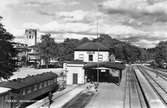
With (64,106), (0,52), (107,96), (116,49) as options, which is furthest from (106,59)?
(116,49)

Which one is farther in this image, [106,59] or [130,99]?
[106,59]

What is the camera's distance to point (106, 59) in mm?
62531

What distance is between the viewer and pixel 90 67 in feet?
150

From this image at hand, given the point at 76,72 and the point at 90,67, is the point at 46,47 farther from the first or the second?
the point at 90,67

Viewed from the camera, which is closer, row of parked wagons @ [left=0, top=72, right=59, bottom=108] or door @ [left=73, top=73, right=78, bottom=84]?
row of parked wagons @ [left=0, top=72, right=59, bottom=108]

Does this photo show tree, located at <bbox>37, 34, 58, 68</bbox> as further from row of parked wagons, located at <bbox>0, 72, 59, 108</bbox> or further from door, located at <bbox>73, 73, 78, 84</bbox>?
row of parked wagons, located at <bbox>0, 72, 59, 108</bbox>

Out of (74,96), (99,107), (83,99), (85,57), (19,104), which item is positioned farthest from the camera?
(85,57)

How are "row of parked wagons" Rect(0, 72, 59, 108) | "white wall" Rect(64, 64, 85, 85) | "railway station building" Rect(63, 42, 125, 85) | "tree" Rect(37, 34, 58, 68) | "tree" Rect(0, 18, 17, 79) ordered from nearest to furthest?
"row of parked wagons" Rect(0, 72, 59, 108) < "tree" Rect(0, 18, 17, 79) < "railway station building" Rect(63, 42, 125, 85) < "white wall" Rect(64, 64, 85, 85) < "tree" Rect(37, 34, 58, 68)

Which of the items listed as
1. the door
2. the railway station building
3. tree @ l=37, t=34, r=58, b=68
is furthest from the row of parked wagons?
tree @ l=37, t=34, r=58, b=68

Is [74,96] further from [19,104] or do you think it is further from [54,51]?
[54,51]

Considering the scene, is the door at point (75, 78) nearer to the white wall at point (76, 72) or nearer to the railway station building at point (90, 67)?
the railway station building at point (90, 67)

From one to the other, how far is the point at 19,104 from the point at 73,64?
24.5m

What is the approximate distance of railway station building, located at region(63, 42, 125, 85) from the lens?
151 ft

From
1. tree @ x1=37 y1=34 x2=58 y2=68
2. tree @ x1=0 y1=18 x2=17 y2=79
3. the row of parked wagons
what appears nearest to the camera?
the row of parked wagons
